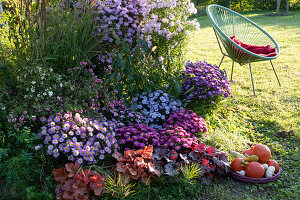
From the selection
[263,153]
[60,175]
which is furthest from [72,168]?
[263,153]

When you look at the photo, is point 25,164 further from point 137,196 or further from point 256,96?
point 256,96

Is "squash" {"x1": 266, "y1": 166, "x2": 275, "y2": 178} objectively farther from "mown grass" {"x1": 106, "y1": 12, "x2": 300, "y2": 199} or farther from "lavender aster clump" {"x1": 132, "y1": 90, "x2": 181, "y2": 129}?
"lavender aster clump" {"x1": 132, "y1": 90, "x2": 181, "y2": 129}

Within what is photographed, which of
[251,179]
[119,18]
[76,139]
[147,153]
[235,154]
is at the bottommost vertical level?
[251,179]

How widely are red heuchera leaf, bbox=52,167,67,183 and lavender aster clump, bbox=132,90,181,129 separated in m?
1.10

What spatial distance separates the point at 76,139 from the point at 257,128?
2207 mm

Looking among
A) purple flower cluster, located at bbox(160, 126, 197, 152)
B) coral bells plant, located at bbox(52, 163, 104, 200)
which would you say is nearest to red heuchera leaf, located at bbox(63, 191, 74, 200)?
coral bells plant, located at bbox(52, 163, 104, 200)

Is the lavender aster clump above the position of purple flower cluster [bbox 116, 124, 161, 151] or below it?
above

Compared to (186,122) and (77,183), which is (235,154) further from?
(77,183)

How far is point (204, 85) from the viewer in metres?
3.32

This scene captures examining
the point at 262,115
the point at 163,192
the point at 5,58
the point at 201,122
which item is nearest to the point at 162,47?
the point at 201,122

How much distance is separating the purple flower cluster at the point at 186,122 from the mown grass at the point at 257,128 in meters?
0.16

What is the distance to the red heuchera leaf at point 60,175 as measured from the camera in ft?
6.49

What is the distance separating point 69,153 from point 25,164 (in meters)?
0.33

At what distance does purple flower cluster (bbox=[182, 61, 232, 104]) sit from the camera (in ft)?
10.7
